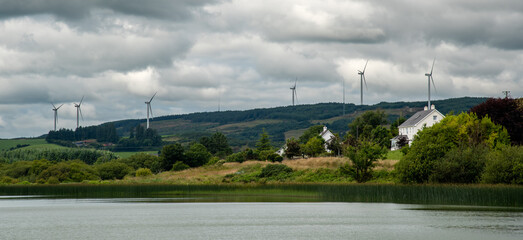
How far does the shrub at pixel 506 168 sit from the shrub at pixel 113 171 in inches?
3510

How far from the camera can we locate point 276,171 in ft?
339

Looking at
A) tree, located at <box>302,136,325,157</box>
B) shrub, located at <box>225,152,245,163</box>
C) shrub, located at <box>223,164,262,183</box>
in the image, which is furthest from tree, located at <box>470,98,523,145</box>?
shrub, located at <box>225,152,245,163</box>

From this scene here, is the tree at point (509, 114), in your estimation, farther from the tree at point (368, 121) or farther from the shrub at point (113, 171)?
the shrub at point (113, 171)

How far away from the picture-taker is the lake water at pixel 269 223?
34875 millimetres

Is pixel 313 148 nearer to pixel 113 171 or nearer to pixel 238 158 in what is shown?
pixel 238 158

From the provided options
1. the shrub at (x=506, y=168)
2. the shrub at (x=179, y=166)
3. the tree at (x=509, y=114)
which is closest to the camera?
the shrub at (x=506, y=168)

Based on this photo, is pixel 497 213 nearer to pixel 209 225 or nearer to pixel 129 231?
pixel 209 225

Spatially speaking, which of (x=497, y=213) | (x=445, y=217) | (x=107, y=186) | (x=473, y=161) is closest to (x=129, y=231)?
(x=445, y=217)

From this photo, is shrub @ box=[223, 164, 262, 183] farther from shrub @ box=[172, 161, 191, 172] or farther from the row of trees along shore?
shrub @ box=[172, 161, 191, 172]

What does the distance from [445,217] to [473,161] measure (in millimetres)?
27358

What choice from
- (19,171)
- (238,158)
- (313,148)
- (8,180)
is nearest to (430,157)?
(313,148)

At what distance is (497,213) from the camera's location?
151 ft

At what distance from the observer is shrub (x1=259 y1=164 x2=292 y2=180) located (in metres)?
101

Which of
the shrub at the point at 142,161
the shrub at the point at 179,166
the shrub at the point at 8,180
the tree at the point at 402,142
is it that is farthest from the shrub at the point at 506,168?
the shrub at the point at 8,180
